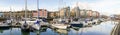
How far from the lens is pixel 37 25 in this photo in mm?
33719

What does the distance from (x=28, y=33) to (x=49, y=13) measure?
314 ft

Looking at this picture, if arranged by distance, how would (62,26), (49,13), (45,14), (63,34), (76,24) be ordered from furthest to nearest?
1. (49,13)
2. (45,14)
3. (76,24)
4. (62,26)
5. (63,34)

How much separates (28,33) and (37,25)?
6.02 ft

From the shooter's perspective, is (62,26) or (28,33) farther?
(62,26)

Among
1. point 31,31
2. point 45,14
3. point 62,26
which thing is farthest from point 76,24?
point 45,14

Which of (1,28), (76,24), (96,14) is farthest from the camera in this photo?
(96,14)

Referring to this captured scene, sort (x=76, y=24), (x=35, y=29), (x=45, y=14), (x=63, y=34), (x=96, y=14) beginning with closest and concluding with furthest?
(x=63, y=34) < (x=35, y=29) < (x=76, y=24) < (x=45, y=14) < (x=96, y=14)

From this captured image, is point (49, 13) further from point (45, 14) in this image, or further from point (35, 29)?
point (35, 29)

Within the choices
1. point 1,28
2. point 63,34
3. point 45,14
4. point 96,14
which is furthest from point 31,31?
point 96,14

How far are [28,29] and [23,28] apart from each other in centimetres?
79

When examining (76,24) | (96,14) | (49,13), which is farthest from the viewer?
(96,14)

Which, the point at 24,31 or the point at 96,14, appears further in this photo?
the point at 96,14

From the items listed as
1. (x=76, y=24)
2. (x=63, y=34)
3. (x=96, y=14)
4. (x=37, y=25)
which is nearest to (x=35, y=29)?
(x=37, y=25)

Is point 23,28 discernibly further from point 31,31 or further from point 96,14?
point 96,14
